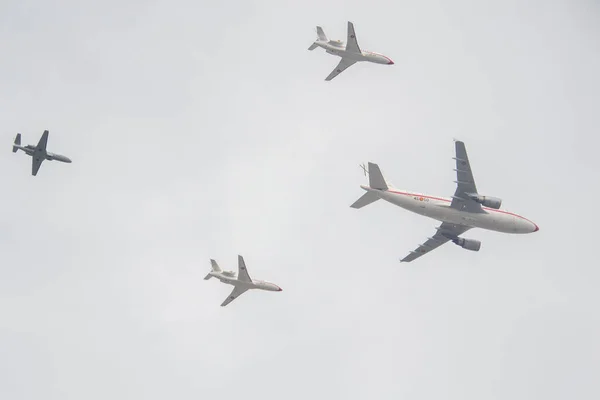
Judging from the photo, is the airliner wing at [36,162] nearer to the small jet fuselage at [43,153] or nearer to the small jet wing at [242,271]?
the small jet fuselage at [43,153]

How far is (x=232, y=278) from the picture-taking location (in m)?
116

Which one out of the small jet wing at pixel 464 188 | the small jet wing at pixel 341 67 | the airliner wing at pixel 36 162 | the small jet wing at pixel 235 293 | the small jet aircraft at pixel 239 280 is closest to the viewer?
the small jet wing at pixel 464 188

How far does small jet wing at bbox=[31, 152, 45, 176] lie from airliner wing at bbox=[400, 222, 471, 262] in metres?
52.5

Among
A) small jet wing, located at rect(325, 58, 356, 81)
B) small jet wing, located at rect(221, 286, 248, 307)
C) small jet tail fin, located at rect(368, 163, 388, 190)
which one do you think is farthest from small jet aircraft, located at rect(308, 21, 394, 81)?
small jet wing, located at rect(221, 286, 248, 307)

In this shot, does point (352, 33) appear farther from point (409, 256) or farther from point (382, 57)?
point (409, 256)

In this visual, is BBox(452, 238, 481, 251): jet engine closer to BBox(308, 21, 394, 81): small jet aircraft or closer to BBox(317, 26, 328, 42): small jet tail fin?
BBox(308, 21, 394, 81): small jet aircraft

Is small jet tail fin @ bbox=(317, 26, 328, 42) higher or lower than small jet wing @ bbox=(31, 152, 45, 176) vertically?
higher

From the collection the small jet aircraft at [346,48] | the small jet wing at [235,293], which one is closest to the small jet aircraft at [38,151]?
the small jet wing at [235,293]

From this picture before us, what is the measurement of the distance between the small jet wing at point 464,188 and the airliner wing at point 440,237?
27.6 ft

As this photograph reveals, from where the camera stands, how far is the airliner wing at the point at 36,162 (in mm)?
119500

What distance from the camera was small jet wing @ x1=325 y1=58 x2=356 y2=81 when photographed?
394 feet

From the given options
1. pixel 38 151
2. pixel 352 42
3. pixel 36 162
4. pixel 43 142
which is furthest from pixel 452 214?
pixel 36 162

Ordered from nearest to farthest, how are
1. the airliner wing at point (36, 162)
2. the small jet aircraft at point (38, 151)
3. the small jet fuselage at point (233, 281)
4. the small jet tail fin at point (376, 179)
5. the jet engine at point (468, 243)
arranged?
the small jet tail fin at point (376, 179), the jet engine at point (468, 243), the small jet fuselage at point (233, 281), the small jet aircraft at point (38, 151), the airliner wing at point (36, 162)

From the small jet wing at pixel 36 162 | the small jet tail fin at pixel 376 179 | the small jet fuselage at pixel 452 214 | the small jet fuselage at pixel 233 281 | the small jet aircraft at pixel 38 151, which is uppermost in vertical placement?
the small jet aircraft at pixel 38 151
